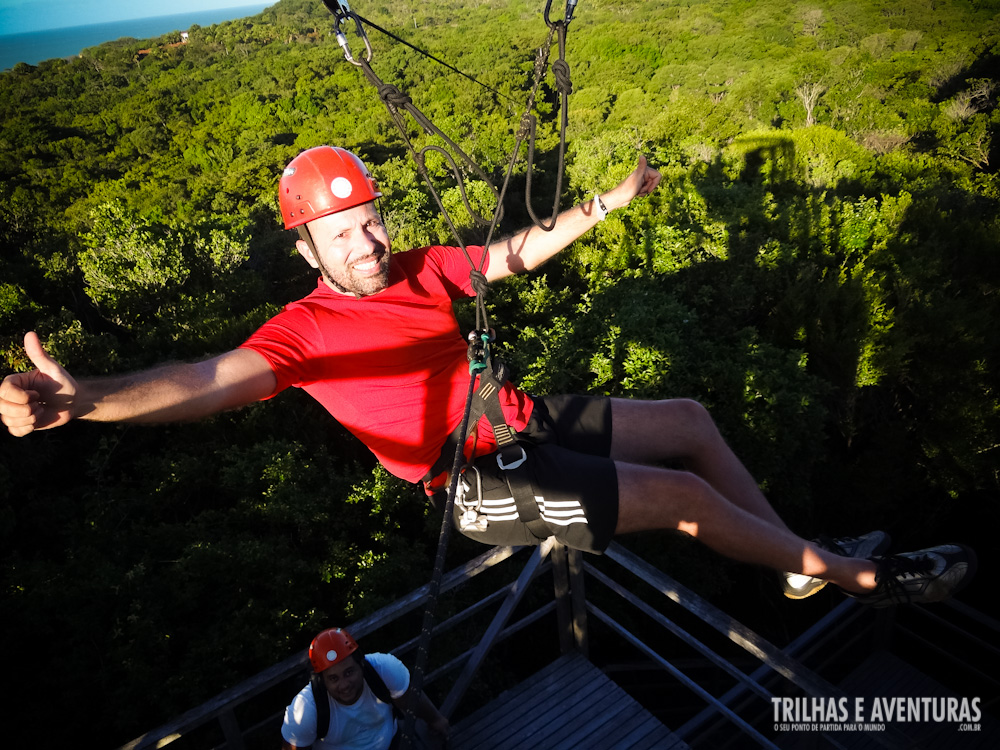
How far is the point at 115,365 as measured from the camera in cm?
1057

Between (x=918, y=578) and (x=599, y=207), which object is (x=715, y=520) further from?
(x=599, y=207)

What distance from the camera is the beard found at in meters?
2.30

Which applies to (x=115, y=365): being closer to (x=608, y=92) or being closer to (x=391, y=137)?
(x=391, y=137)

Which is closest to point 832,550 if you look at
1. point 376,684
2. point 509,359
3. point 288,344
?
point 376,684

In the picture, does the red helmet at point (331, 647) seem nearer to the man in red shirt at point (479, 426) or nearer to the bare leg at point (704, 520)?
the man in red shirt at point (479, 426)

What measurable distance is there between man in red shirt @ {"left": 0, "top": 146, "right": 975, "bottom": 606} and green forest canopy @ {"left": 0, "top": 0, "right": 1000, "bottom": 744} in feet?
18.2

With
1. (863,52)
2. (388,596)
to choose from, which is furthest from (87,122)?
(863,52)

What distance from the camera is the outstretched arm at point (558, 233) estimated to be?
2.60 meters

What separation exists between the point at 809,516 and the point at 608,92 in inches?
1429

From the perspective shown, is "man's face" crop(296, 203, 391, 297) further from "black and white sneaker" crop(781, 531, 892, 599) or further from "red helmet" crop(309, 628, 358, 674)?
"black and white sneaker" crop(781, 531, 892, 599)

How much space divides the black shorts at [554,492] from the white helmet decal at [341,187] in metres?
1.21

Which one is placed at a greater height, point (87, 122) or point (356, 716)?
point (87, 122)

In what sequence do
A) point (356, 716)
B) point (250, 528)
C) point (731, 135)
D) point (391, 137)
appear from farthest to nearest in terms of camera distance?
point (391, 137) → point (731, 135) → point (250, 528) → point (356, 716)

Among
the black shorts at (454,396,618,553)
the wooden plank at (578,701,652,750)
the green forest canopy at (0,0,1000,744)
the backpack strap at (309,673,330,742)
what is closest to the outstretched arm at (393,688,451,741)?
the backpack strap at (309,673,330,742)
